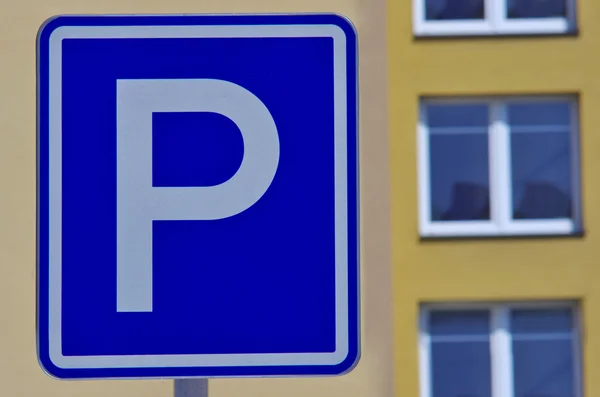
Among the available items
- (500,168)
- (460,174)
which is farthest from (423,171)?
(500,168)

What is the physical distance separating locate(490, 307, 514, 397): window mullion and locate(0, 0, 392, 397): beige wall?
94 cm

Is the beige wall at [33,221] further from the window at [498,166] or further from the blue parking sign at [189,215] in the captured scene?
the blue parking sign at [189,215]

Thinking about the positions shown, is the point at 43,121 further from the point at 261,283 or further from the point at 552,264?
the point at 552,264

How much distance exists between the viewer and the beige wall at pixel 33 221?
8.87 meters

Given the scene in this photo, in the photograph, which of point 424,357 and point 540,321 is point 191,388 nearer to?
point 424,357

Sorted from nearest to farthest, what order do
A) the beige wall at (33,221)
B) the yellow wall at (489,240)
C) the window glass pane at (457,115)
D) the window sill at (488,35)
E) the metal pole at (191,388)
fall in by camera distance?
1. the metal pole at (191,388)
2. the beige wall at (33,221)
3. the yellow wall at (489,240)
4. the window sill at (488,35)
5. the window glass pane at (457,115)

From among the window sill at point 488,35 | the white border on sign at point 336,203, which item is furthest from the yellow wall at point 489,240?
the white border on sign at point 336,203

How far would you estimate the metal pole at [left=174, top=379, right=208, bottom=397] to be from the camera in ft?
4.62

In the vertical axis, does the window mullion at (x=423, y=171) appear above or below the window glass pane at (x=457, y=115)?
below

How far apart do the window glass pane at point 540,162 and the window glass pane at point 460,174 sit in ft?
0.83

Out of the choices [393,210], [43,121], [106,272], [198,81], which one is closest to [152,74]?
[198,81]

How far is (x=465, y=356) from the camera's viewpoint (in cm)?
928

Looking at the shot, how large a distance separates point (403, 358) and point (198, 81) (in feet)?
25.5

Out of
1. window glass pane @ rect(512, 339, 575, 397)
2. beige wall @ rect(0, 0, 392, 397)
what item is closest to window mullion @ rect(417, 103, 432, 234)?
beige wall @ rect(0, 0, 392, 397)
